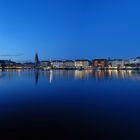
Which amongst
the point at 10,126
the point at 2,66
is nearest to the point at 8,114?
the point at 10,126

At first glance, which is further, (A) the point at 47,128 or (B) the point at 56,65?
(B) the point at 56,65

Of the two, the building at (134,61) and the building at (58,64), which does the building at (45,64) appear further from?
the building at (134,61)

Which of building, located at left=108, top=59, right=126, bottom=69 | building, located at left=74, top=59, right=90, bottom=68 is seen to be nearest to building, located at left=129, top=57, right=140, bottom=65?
building, located at left=108, top=59, right=126, bottom=69

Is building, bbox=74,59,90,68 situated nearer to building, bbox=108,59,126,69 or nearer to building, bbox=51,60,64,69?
building, bbox=51,60,64,69

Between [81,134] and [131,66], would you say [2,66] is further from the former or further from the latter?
[81,134]

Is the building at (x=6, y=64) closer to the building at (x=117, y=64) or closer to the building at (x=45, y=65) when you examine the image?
the building at (x=45, y=65)

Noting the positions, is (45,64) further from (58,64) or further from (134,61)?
(134,61)

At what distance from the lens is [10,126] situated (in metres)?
8.64

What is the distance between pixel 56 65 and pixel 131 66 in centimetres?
5281

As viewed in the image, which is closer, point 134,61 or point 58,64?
point 134,61

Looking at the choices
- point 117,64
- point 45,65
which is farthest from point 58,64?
point 117,64

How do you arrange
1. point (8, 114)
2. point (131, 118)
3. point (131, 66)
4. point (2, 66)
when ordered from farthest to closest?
point (131, 66) → point (2, 66) → point (8, 114) → point (131, 118)

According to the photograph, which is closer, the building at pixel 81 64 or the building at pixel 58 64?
the building at pixel 81 64

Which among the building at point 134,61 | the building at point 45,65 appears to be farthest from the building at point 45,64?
the building at point 134,61
